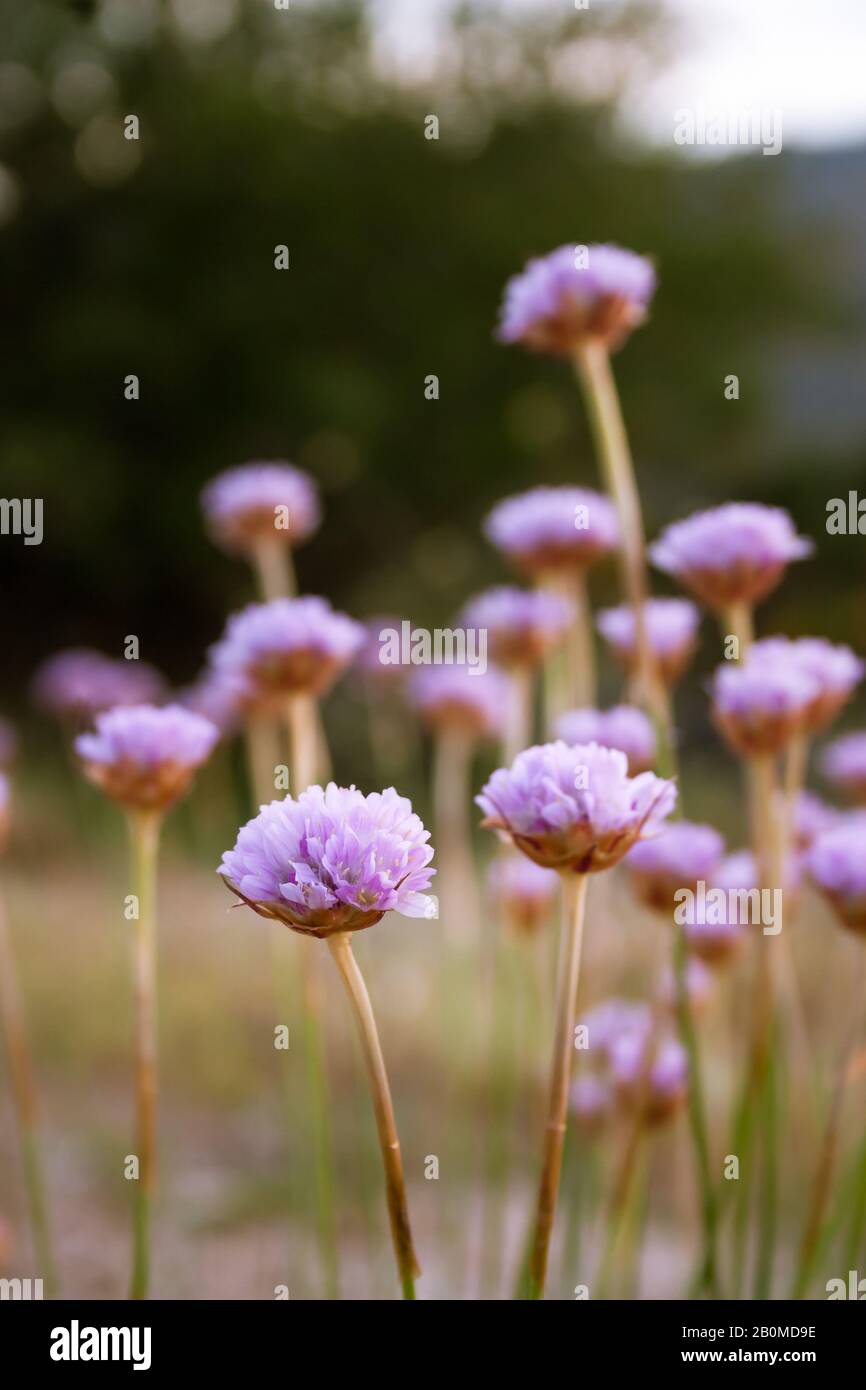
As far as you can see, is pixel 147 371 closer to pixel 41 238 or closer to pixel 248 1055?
pixel 41 238

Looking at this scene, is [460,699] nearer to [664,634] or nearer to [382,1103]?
[664,634]

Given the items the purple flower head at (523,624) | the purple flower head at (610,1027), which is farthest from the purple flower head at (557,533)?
the purple flower head at (610,1027)

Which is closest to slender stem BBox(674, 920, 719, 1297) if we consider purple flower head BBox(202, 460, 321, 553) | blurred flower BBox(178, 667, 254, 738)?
blurred flower BBox(178, 667, 254, 738)

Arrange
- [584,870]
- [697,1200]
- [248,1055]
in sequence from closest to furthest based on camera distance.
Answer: [584,870]
[697,1200]
[248,1055]

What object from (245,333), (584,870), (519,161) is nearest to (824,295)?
(519,161)

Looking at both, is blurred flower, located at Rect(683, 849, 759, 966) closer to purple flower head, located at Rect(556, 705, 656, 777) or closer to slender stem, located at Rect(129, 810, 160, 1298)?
purple flower head, located at Rect(556, 705, 656, 777)
